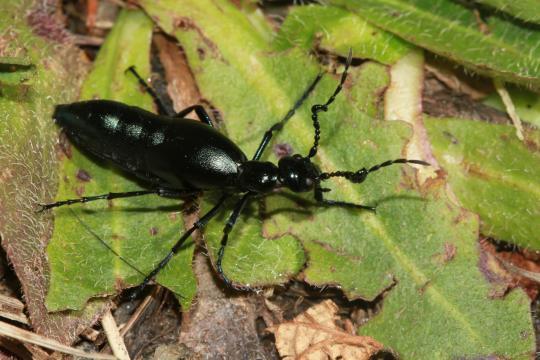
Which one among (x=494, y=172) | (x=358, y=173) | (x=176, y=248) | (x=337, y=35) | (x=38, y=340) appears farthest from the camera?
(x=337, y=35)

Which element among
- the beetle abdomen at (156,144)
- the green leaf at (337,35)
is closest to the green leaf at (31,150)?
the beetle abdomen at (156,144)

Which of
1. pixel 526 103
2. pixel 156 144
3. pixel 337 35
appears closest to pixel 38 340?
pixel 156 144

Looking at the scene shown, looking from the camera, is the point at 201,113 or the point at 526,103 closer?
the point at 201,113

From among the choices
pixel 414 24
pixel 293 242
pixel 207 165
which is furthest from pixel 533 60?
pixel 207 165

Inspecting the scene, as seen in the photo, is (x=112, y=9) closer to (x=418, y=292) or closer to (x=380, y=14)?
(x=380, y=14)

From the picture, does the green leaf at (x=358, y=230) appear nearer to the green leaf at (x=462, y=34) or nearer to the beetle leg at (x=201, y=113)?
the beetle leg at (x=201, y=113)

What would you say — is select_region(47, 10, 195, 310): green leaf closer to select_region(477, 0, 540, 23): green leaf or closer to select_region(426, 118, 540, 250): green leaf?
select_region(426, 118, 540, 250): green leaf

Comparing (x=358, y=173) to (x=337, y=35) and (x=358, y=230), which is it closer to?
(x=358, y=230)
